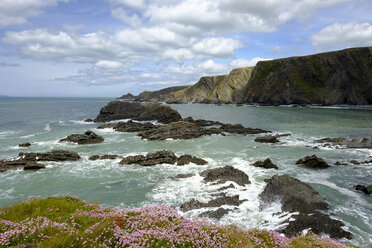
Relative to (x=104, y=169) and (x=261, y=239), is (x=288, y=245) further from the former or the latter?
(x=104, y=169)

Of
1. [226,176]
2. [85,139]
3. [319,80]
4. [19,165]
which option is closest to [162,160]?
[226,176]

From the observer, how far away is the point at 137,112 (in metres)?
79.9

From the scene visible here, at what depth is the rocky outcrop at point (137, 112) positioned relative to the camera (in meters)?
73.6

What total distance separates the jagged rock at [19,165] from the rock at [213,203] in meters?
20.5

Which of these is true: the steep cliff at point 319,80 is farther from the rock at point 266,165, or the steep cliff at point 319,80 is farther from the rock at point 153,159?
the rock at point 153,159

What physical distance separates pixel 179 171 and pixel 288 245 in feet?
60.8

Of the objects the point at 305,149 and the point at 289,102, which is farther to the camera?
the point at 289,102

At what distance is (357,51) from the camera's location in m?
113

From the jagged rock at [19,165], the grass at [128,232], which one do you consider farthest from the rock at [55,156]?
the grass at [128,232]

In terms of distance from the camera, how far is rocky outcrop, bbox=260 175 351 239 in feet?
41.8

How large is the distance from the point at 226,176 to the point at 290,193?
6.05 meters

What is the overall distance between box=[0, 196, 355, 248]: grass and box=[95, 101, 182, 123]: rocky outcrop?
208 feet

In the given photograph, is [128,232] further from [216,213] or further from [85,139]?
[85,139]

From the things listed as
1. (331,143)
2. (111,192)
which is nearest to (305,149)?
(331,143)
